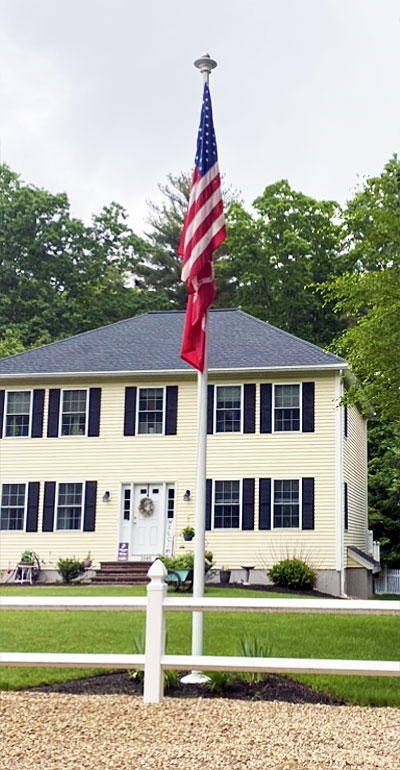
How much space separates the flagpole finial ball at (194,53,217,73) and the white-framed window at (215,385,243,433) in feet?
46.8

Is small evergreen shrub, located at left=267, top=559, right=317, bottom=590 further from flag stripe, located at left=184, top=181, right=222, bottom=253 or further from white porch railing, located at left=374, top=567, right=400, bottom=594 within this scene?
flag stripe, located at left=184, top=181, right=222, bottom=253

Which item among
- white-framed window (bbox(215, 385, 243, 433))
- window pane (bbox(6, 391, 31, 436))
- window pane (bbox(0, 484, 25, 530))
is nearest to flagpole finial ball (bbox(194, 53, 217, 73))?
white-framed window (bbox(215, 385, 243, 433))

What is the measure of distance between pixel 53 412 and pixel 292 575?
24.7 ft

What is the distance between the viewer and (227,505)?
21.8 m

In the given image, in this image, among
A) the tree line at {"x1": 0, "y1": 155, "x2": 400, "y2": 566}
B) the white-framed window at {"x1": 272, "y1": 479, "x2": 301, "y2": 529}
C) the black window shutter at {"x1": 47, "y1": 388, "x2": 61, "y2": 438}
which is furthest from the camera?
the tree line at {"x1": 0, "y1": 155, "x2": 400, "y2": 566}

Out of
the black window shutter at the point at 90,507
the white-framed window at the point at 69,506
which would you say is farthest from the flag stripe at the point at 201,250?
the white-framed window at the point at 69,506

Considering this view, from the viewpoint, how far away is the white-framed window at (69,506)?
22.4 m

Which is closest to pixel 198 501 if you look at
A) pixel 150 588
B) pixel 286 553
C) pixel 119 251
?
pixel 150 588

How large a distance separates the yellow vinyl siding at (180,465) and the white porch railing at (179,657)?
15036mm

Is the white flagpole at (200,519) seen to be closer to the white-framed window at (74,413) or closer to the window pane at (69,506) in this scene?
the window pane at (69,506)

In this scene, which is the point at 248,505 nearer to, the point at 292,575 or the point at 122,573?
the point at 292,575

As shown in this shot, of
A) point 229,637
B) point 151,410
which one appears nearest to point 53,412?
point 151,410

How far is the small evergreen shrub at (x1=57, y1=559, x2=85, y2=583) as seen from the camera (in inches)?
845

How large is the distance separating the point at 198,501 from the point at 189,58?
14.4m
